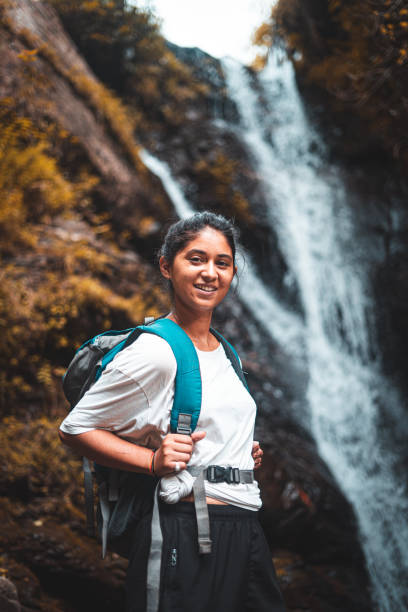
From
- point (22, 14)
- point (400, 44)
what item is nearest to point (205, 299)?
point (400, 44)

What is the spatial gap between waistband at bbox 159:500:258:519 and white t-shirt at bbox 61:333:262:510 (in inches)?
1.1

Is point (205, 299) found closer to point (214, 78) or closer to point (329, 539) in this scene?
point (329, 539)

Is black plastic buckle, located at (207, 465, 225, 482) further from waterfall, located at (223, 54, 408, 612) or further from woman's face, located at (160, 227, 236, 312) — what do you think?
waterfall, located at (223, 54, 408, 612)

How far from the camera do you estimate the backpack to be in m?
1.49

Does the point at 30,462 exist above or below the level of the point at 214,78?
below

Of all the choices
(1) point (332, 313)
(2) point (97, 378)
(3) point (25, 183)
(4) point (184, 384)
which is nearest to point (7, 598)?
(2) point (97, 378)

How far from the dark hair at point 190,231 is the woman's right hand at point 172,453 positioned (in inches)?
30.0

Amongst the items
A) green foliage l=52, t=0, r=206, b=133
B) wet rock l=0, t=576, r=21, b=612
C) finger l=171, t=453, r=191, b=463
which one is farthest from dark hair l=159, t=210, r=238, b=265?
green foliage l=52, t=0, r=206, b=133

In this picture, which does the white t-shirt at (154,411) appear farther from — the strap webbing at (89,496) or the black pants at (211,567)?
the strap webbing at (89,496)

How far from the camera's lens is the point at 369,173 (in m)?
10.1

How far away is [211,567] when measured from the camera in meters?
1.45

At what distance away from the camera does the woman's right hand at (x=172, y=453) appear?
4.57 feet

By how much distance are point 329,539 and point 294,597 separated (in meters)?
0.78

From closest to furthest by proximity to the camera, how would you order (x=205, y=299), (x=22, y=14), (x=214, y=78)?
(x=205, y=299), (x=22, y=14), (x=214, y=78)
